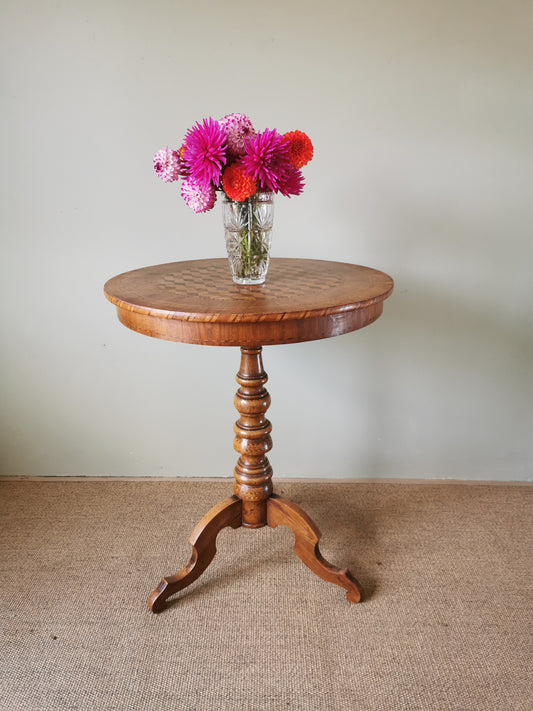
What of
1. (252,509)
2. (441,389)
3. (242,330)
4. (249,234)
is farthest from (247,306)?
(441,389)

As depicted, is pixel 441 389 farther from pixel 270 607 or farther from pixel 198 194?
pixel 198 194

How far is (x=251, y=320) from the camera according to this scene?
48.0 inches

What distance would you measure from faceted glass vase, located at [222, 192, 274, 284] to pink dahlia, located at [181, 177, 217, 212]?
55 mm

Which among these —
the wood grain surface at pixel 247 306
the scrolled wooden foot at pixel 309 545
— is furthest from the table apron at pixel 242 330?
the scrolled wooden foot at pixel 309 545

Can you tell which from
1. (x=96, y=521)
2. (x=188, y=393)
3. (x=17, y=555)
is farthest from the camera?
(x=188, y=393)

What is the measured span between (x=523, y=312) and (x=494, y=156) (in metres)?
0.62

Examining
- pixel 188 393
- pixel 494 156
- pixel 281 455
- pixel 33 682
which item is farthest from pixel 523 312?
pixel 33 682

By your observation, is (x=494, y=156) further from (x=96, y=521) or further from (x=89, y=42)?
(x=96, y=521)

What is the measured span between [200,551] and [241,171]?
1.13 m

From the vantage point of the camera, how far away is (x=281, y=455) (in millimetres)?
2336

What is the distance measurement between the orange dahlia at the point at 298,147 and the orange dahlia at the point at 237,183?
0.13 meters

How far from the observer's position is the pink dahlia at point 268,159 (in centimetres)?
130

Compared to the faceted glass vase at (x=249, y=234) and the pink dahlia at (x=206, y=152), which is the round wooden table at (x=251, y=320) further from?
the pink dahlia at (x=206, y=152)

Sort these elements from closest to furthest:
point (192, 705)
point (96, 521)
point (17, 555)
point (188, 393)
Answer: point (192, 705) → point (17, 555) → point (96, 521) → point (188, 393)
